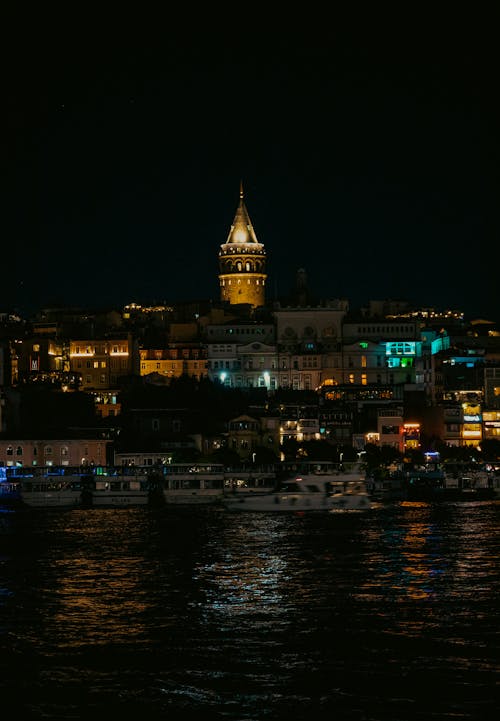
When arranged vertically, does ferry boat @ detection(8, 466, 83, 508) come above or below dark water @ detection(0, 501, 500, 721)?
above

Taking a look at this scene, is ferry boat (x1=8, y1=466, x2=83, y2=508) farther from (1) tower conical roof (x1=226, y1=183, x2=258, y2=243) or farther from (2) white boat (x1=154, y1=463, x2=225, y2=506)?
(1) tower conical roof (x1=226, y1=183, x2=258, y2=243)

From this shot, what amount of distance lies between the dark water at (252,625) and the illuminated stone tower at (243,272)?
66.6 m

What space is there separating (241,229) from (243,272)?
467 cm

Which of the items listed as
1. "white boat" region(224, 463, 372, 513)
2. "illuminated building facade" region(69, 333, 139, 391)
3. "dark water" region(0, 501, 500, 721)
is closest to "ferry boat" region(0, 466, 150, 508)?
"white boat" region(224, 463, 372, 513)

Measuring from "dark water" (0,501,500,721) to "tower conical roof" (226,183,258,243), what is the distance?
70642 mm

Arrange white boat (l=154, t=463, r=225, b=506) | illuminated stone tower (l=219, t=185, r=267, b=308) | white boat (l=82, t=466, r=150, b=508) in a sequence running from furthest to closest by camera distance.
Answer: illuminated stone tower (l=219, t=185, r=267, b=308) → white boat (l=154, t=463, r=225, b=506) → white boat (l=82, t=466, r=150, b=508)

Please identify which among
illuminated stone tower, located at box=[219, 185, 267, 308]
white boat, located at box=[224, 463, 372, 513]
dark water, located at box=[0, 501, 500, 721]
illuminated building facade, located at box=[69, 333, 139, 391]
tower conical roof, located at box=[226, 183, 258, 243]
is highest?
tower conical roof, located at box=[226, 183, 258, 243]

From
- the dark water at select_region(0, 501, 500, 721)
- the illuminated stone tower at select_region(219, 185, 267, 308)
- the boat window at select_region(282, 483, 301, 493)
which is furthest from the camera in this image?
the illuminated stone tower at select_region(219, 185, 267, 308)

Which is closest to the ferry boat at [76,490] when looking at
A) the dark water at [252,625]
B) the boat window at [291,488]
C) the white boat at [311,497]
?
the white boat at [311,497]

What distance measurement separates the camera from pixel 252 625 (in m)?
24.1

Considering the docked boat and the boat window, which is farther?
the docked boat

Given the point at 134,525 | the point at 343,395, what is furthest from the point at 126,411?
the point at 134,525

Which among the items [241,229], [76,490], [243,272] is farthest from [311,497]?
[241,229]

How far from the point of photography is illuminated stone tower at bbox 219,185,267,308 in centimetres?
10519
